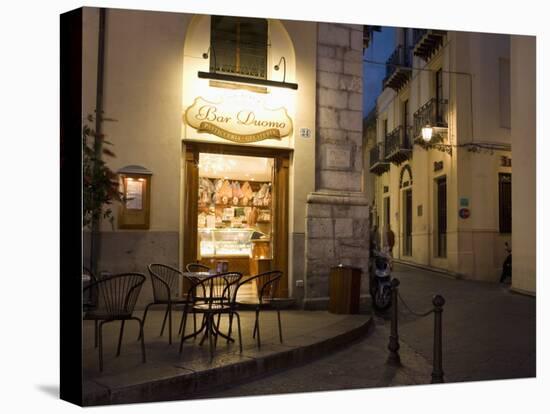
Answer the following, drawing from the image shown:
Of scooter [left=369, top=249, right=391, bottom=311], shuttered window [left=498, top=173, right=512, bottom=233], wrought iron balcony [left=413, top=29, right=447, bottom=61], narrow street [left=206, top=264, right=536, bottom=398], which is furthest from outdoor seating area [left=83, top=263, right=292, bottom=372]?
wrought iron balcony [left=413, top=29, right=447, bottom=61]

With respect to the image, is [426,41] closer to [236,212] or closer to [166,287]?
[236,212]

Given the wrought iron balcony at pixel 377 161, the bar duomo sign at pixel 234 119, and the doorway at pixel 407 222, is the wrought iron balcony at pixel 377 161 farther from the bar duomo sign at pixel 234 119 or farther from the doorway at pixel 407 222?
the bar duomo sign at pixel 234 119

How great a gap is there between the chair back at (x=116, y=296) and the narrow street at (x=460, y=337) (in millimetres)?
1637

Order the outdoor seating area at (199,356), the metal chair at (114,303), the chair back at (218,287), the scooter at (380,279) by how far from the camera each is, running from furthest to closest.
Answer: the scooter at (380,279)
the chair back at (218,287)
the metal chair at (114,303)
the outdoor seating area at (199,356)

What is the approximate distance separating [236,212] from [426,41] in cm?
283

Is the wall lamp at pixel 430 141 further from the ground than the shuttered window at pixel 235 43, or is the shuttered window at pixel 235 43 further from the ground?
the shuttered window at pixel 235 43

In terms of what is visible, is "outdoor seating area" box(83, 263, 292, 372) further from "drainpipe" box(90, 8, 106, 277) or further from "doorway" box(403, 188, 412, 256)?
"doorway" box(403, 188, 412, 256)

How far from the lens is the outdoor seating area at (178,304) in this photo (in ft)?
15.4

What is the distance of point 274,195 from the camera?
21.7 ft

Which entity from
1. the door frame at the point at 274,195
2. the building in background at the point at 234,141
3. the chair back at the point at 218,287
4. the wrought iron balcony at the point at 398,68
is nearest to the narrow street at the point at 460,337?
the building in background at the point at 234,141

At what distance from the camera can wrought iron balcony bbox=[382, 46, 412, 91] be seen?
5.87m

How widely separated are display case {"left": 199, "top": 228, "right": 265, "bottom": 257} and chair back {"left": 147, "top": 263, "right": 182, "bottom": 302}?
1.58ft

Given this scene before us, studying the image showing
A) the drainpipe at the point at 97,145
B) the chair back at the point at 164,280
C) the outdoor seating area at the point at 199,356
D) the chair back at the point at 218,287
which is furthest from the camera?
the chair back at the point at 164,280

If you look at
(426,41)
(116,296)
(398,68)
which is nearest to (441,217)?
(398,68)
